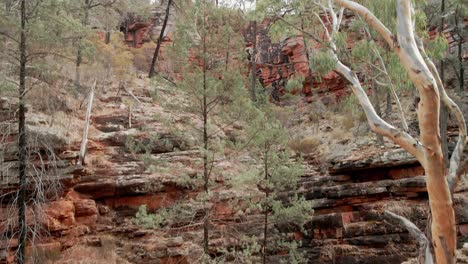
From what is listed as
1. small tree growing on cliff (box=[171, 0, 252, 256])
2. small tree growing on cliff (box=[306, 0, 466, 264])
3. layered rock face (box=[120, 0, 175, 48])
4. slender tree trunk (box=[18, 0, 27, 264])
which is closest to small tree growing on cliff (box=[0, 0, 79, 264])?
slender tree trunk (box=[18, 0, 27, 264])

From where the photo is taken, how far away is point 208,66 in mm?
10305

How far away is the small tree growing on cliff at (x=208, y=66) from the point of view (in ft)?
32.9

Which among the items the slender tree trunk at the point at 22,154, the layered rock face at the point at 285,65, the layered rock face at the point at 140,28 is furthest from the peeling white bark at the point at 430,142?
the layered rock face at the point at 140,28

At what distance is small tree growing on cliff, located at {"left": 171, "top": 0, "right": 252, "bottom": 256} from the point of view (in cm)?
1002

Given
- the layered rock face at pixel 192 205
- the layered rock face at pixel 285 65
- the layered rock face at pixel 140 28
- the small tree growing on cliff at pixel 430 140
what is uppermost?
the layered rock face at pixel 140 28

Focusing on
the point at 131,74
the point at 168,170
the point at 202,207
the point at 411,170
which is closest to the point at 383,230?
the point at 411,170

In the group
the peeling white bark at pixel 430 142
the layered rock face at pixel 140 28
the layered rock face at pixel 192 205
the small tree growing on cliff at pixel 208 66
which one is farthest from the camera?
the layered rock face at pixel 140 28

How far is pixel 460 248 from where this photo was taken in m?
10.7

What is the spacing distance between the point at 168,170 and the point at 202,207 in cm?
119

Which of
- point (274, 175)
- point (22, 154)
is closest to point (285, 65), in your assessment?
point (274, 175)

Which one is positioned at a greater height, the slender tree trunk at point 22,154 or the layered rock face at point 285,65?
the layered rock face at point 285,65

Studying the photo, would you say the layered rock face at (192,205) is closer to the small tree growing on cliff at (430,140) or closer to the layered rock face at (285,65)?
the small tree growing on cliff at (430,140)

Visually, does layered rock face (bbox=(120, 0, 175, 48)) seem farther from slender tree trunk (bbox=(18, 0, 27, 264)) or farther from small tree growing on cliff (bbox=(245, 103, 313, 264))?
slender tree trunk (bbox=(18, 0, 27, 264))

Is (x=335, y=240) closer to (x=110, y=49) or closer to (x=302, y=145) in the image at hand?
(x=302, y=145)
